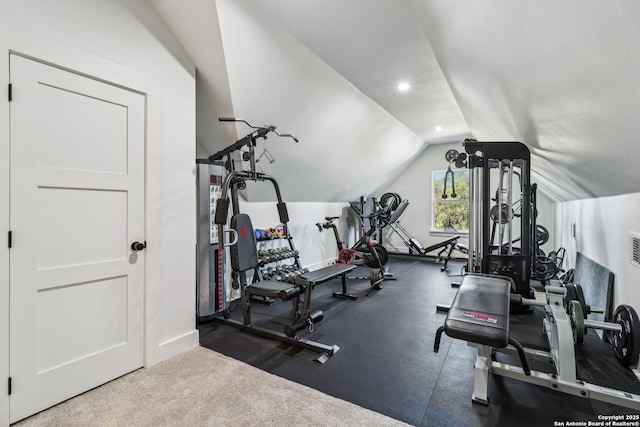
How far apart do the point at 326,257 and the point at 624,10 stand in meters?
5.38

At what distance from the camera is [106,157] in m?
2.06

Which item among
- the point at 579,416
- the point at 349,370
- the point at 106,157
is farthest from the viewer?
the point at 349,370

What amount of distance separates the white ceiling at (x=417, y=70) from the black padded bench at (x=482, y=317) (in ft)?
3.61

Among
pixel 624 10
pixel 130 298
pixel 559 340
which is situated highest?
pixel 624 10

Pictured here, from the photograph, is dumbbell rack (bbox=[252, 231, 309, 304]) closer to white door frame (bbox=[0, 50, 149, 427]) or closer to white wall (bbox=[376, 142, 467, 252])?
white door frame (bbox=[0, 50, 149, 427])

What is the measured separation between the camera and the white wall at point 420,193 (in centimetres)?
718

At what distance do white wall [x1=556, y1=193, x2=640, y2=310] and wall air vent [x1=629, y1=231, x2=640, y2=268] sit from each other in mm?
40

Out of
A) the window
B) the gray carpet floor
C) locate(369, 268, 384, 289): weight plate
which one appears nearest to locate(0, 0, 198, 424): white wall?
the gray carpet floor

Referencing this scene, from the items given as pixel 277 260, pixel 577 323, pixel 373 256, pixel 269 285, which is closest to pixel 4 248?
pixel 269 285

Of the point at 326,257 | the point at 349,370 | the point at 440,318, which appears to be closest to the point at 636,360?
the point at 440,318

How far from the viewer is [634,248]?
2291 millimetres

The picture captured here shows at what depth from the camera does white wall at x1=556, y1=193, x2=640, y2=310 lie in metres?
2.31

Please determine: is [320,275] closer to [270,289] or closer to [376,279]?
[270,289]

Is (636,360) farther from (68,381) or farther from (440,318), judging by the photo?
(68,381)
